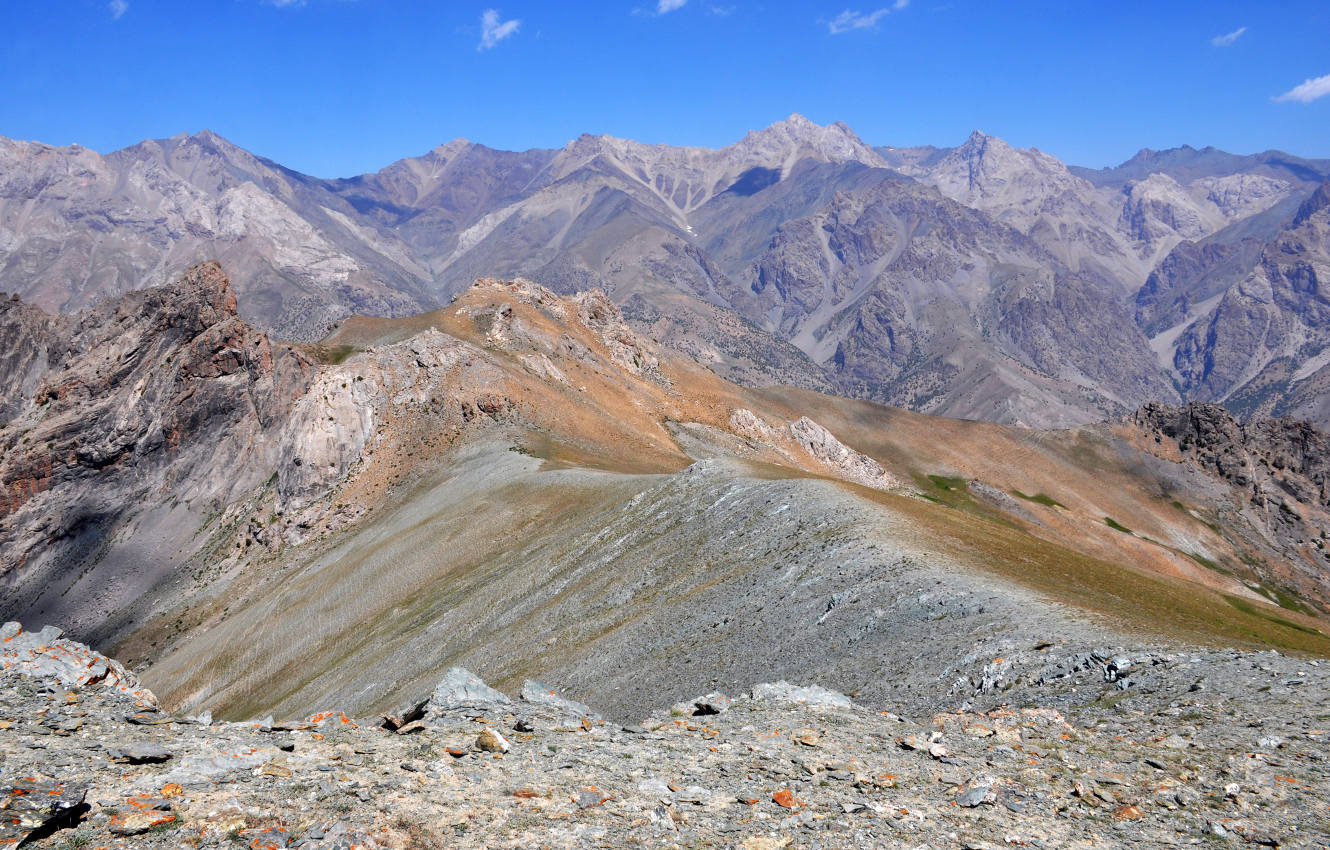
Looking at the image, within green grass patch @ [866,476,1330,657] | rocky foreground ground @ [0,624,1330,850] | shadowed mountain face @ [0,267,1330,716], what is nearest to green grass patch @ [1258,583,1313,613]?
shadowed mountain face @ [0,267,1330,716]

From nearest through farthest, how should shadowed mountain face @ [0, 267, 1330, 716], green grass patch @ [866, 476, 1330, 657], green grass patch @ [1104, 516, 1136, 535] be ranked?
green grass patch @ [866, 476, 1330, 657] < shadowed mountain face @ [0, 267, 1330, 716] < green grass patch @ [1104, 516, 1136, 535]

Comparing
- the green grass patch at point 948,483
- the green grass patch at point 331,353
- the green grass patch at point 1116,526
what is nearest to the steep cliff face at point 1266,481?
the green grass patch at point 1116,526

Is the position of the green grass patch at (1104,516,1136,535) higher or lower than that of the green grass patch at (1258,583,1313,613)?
higher

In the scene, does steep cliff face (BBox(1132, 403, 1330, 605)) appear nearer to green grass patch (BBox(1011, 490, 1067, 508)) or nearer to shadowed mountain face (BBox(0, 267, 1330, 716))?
shadowed mountain face (BBox(0, 267, 1330, 716))

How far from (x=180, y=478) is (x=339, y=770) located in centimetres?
11218

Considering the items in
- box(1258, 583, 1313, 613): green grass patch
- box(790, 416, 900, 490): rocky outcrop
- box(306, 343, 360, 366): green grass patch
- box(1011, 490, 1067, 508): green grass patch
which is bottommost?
box(1258, 583, 1313, 613): green grass patch

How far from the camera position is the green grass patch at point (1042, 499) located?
15250cm

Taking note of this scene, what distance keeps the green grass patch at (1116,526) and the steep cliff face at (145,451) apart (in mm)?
136244

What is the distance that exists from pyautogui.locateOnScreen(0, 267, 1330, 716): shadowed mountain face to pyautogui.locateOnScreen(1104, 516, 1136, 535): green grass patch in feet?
11.5

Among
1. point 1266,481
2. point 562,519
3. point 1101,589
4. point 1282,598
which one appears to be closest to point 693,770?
point 1101,589

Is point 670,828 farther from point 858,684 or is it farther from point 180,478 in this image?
point 180,478

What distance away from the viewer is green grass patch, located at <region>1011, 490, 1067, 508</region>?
152 m

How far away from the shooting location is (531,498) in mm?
72250

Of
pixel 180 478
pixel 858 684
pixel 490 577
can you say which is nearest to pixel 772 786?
pixel 858 684
